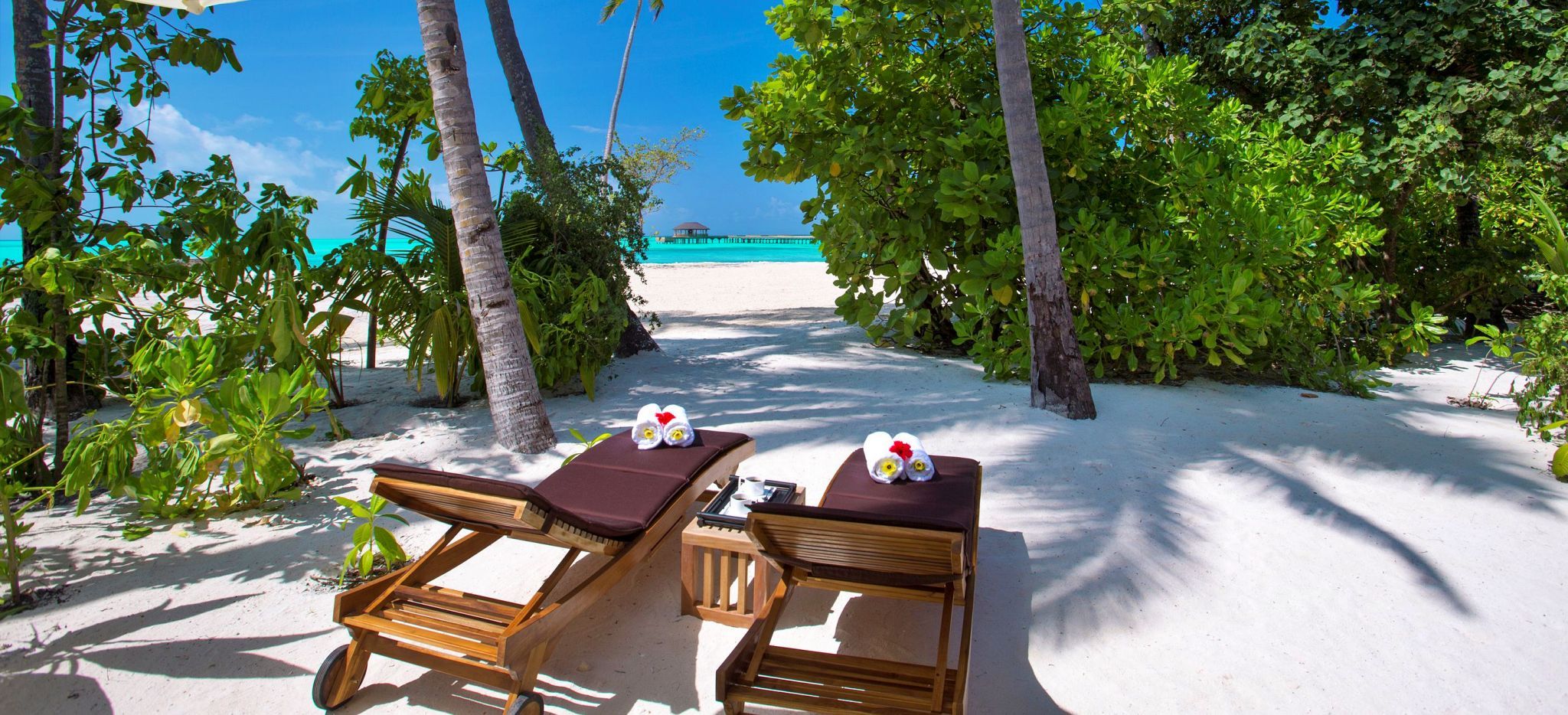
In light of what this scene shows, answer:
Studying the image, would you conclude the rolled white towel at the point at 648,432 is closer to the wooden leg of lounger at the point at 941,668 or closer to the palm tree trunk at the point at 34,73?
the wooden leg of lounger at the point at 941,668

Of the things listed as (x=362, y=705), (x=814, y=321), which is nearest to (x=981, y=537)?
(x=362, y=705)

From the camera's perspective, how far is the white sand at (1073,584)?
246 cm

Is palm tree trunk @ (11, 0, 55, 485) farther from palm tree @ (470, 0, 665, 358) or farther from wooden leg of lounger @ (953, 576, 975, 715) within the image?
wooden leg of lounger @ (953, 576, 975, 715)

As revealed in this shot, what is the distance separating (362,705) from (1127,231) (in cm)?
488

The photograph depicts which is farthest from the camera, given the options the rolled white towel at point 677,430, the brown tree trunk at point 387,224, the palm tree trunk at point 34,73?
the brown tree trunk at point 387,224

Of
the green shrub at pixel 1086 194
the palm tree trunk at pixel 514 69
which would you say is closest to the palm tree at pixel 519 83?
the palm tree trunk at pixel 514 69

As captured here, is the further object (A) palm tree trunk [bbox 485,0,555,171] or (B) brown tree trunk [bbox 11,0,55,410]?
(A) palm tree trunk [bbox 485,0,555,171]

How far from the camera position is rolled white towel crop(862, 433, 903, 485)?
305 cm

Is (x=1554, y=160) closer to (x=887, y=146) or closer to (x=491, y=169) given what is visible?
(x=887, y=146)

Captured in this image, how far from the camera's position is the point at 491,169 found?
566 centimetres

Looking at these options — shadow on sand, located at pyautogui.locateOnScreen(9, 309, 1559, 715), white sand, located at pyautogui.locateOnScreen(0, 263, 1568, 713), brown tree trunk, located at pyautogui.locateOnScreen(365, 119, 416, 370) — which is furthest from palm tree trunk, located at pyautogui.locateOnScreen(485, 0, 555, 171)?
white sand, located at pyautogui.locateOnScreen(0, 263, 1568, 713)

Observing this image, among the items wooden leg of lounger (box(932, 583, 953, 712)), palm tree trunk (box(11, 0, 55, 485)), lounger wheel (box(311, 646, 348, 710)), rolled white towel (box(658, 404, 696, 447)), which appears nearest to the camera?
wooden leg of lounger (box(932, 583, 953, 712))

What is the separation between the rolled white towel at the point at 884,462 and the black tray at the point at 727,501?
0.36 meters

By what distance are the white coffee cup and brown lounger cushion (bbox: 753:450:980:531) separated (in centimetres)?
30
